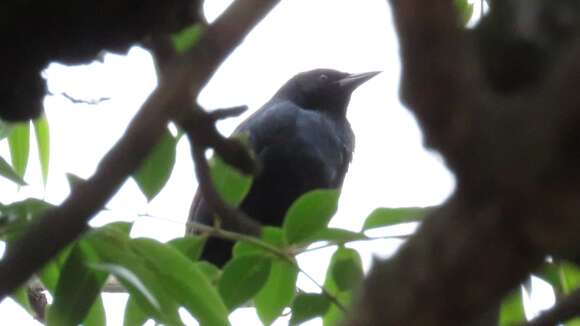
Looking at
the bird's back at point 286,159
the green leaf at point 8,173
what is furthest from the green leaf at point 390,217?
the bird's back at point 286,159

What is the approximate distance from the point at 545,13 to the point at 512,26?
0.5 inches

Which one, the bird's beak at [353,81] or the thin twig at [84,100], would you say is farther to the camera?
the bird's beak at [353,81]

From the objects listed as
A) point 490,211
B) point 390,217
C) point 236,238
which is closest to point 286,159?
point 390,217

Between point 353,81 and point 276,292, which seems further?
point 353,81

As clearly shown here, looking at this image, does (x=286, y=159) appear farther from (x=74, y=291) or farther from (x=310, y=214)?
(x=74, y=291)

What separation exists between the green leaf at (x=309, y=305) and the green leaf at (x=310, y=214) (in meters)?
0.10

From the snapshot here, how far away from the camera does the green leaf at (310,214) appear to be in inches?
46.8

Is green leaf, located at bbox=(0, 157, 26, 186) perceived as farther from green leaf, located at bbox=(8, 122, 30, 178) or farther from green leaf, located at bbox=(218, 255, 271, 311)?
green leaf, located at bbox=(218, 255, 271, 311)

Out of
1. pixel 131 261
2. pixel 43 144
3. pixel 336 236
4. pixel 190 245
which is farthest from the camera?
pixel 43 144

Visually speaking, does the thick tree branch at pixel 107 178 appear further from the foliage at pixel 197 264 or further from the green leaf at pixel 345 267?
the green leaf at pixel 345 267

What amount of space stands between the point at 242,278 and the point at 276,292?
0.35 feet

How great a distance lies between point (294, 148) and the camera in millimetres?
4074

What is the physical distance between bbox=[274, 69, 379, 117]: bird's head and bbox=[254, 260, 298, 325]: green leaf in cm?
340

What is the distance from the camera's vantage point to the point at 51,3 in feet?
1.80
